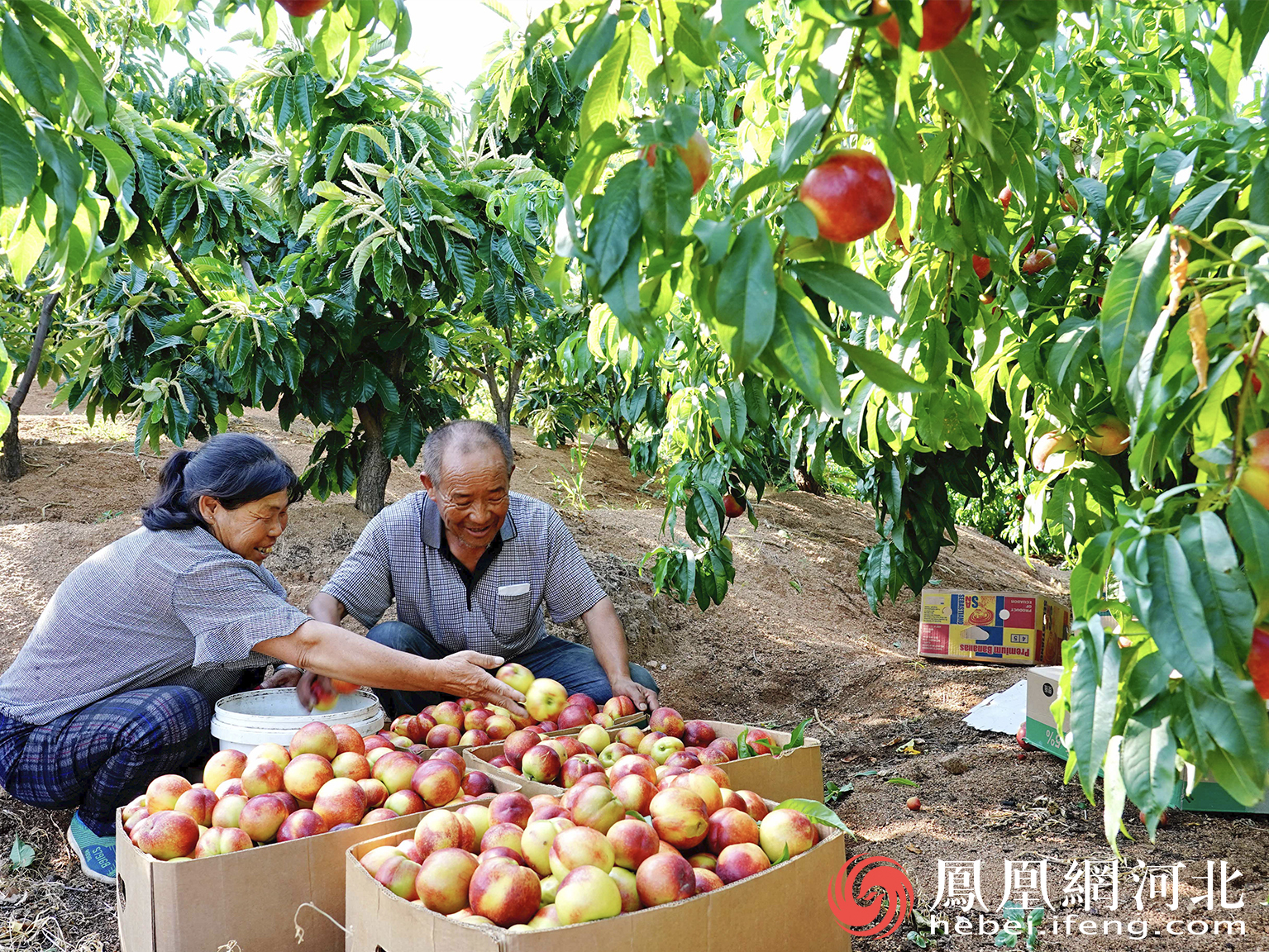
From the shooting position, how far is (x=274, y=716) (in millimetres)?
2186

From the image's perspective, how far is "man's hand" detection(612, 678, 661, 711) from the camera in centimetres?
265

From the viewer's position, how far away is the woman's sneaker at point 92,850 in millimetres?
2213

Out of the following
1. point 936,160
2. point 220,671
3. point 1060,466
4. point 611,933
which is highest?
point 936,160

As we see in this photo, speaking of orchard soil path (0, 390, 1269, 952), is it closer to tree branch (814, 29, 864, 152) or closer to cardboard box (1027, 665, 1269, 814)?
cardboard box (1027, 665, 1269, 814)

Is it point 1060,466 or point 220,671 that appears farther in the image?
point 220,671

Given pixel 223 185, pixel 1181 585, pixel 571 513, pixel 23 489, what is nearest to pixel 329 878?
pixel 1181 585

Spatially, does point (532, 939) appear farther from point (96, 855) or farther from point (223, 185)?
point (223, 185)

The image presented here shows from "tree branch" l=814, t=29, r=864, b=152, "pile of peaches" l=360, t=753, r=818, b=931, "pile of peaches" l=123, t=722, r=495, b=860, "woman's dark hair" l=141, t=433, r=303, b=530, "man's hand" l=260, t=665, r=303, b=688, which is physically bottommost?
"man's hand" l=260, t=665, r=303, b=688

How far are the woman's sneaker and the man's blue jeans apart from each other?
873 millimetres

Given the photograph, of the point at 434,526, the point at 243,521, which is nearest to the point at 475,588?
the point at 434,526

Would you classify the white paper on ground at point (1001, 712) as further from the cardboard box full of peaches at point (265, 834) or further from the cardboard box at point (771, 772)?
the cardboard box full of peaches at point (265, 834)

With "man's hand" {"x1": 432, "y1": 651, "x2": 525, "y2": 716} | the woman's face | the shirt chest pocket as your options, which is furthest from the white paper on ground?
the woman's face

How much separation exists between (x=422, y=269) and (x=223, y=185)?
88 cm

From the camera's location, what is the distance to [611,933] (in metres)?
1.28
